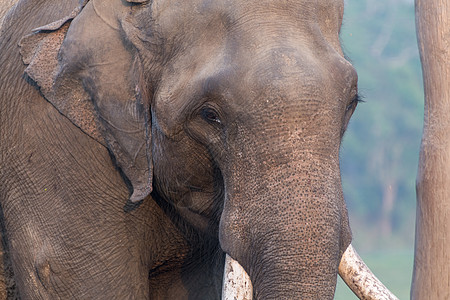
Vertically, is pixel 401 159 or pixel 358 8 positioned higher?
pixel 358 8

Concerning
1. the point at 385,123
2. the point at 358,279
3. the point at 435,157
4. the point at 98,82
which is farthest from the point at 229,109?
the point at 385,123

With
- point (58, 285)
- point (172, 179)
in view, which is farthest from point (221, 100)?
point (58, 285)

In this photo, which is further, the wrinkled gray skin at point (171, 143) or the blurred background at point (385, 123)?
the blurred background at point (385, 123)

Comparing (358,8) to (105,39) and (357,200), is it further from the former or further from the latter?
(105,39)

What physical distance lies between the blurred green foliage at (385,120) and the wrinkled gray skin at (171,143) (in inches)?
360

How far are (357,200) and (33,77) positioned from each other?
10.1 meters

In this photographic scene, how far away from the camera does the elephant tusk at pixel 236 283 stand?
8.52 ft

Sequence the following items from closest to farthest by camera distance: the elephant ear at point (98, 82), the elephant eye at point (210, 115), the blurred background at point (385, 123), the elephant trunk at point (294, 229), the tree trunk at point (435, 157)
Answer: the elephant trunk at point (294, 229)
the elephant eye at point (210, 115)
the elephant ear at point (98, 82)
the tree trunk at point (435, 157)
the blurred background at point (385, 123)

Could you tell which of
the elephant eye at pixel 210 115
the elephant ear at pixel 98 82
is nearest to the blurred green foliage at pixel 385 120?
the elephant ear at pixel 98 82

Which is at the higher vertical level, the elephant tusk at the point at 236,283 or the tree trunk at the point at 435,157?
the tree trunk at the point at 435,157

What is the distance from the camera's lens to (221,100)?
246 centimetres

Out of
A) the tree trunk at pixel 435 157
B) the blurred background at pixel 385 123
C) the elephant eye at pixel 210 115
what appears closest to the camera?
the elephant eye at pixel 210 115

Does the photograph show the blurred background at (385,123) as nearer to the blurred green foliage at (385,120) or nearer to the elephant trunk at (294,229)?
the blurred green foliage at (385,120)

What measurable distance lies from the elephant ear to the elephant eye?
26 centimetres
